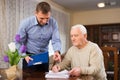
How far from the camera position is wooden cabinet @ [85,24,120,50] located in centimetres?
573

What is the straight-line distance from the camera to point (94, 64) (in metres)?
1.77

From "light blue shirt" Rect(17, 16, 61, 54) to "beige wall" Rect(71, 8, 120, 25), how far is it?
Result: 3.99 metres

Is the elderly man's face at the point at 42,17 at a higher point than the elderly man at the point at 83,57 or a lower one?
higher

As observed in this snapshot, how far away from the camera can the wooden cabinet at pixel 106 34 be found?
5.73 metres

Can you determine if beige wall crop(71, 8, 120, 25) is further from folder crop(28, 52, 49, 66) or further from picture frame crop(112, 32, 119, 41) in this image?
folder crop(28, 52, 49, 66)

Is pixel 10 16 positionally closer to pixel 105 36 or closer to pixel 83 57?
Result: pixel 83 57

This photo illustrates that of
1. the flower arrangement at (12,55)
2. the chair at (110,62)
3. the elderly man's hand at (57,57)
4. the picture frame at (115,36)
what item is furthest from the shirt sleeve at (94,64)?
the picture frame at (115,36)

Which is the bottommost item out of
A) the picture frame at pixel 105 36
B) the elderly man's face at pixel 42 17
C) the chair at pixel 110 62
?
the chair at pixel 110 62

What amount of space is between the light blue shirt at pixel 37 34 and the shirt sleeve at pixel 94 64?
0.49 metres

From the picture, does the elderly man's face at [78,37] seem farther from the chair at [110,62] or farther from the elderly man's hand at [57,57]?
the chair at [110,62]

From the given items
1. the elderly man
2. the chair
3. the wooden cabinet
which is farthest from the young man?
the wooden cabinet

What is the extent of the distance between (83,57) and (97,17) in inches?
172

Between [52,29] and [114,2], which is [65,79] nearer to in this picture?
[52,29]

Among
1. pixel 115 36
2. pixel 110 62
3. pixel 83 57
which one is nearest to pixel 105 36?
pixel 115 36
